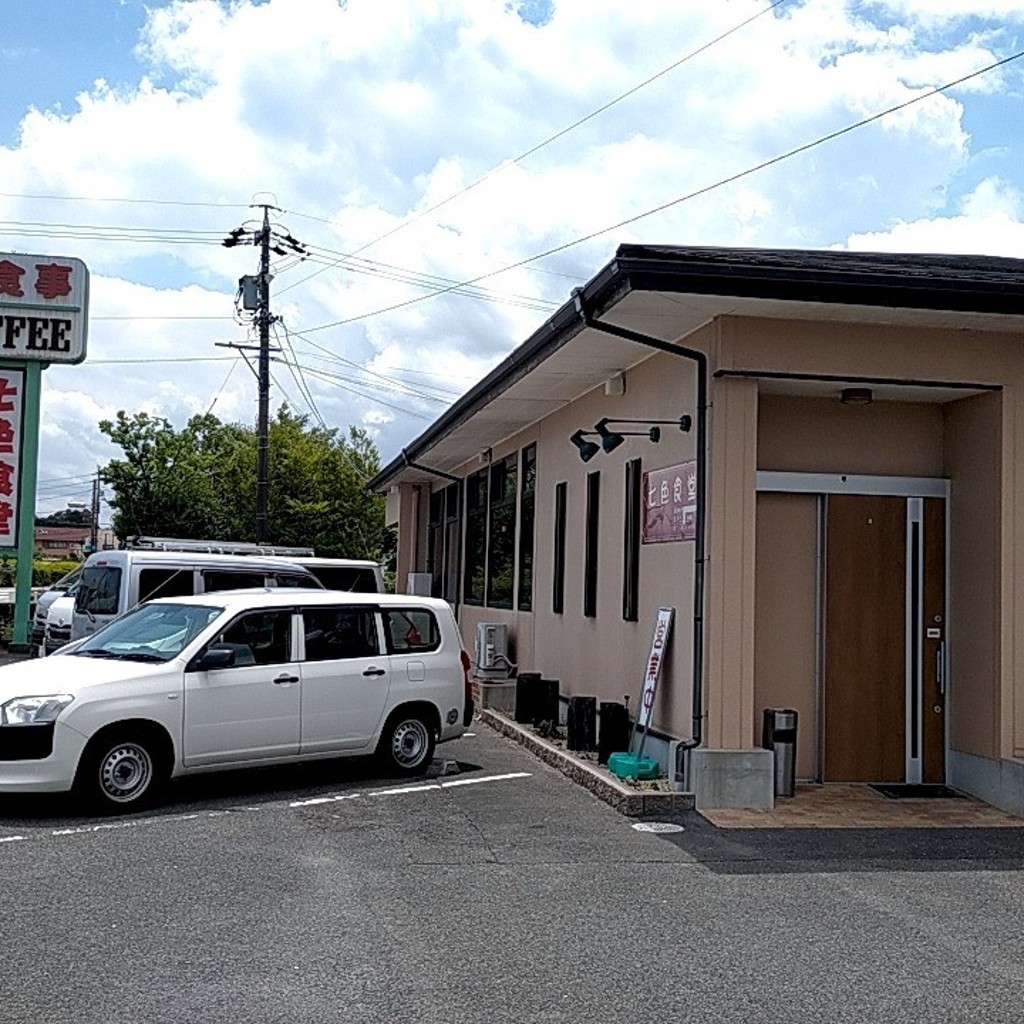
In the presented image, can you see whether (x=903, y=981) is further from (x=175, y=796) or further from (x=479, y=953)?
(x=175, y=796)

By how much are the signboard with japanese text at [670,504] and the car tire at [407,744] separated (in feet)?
8.45

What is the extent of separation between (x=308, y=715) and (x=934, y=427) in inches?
224

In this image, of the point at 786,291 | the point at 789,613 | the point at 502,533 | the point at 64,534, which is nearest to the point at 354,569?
the point at 502,533

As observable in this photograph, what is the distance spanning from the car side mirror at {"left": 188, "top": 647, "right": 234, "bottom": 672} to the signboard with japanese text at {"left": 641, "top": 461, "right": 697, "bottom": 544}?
3670 millimetres

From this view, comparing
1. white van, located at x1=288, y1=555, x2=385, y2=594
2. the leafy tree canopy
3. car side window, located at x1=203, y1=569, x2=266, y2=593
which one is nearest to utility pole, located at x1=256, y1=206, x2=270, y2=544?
the leafy tree canopy

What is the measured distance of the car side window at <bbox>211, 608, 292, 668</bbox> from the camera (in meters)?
10.2

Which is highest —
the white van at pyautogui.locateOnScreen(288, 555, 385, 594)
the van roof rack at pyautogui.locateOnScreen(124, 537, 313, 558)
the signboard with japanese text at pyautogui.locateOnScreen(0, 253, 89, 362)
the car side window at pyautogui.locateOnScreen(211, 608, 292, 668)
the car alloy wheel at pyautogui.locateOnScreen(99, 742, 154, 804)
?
the signboard with japanese text at pyautogui.locateOnScreen(0, 253, 89, 362)

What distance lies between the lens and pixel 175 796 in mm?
10141

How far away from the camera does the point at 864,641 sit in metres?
11.1

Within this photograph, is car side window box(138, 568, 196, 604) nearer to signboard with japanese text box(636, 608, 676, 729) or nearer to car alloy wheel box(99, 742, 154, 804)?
car alloy wheel box(99, 742, 154, 804)

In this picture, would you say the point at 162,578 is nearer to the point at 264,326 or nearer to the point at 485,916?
the point at 485,916

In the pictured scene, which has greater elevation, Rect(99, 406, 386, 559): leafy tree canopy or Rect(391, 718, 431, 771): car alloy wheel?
Rect(99, 406, 386, 559): leafy tree canopy

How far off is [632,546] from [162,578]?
568cm

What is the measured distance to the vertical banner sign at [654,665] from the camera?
10.9 meters
